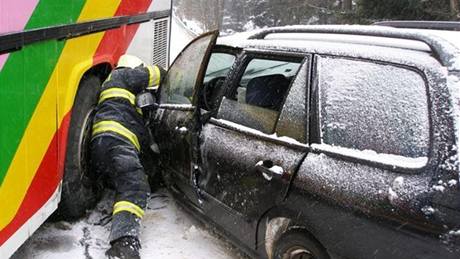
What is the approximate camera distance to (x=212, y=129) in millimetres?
3949

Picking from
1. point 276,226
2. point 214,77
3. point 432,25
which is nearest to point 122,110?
point 214,77

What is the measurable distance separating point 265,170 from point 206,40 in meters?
1.49

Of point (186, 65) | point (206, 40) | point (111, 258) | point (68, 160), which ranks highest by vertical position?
point (206, 40)

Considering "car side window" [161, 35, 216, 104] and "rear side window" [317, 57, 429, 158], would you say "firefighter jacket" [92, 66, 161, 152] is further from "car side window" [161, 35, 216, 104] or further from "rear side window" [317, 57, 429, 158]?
"rear side window" [317, 57, 429, 158]

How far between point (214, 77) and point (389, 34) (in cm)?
190

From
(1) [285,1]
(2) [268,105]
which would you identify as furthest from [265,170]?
(1) [285,1]

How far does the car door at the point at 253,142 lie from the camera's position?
10.4ft

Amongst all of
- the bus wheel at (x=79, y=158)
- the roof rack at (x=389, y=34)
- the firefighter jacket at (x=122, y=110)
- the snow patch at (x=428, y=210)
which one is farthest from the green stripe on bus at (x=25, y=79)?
the snow patch at (x=428, y=210)

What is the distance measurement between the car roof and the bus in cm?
114

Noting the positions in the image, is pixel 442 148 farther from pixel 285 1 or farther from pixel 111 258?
pixel 285 1

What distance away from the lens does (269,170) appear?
3.22 m

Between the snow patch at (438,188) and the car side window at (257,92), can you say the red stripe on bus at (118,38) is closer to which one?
the car side window at (257,92)

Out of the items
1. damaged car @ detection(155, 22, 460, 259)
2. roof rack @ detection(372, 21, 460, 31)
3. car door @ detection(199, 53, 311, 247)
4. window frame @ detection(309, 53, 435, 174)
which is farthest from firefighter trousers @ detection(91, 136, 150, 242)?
roof rack @ detection(372, 21, 460, 31)

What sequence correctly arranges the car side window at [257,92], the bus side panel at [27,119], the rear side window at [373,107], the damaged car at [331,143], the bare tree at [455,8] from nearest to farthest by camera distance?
the damaged car at [331,143] < the rear side window at [373,107] < the bus side panel at [27,119] < the car side window at [257,92] < the bare tree at [455,8]
